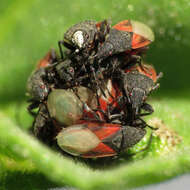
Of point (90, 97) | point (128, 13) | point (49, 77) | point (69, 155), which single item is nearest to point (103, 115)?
point (90, 97)

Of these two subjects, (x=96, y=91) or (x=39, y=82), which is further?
(x=39, y=82)

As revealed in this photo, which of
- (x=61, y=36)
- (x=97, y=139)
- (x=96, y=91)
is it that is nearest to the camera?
(x=97, y=139)

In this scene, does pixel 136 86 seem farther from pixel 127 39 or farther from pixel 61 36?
pixel 61 36

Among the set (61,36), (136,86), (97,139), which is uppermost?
(61,36)

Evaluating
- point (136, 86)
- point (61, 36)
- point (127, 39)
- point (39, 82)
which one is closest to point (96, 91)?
point (136, 86)

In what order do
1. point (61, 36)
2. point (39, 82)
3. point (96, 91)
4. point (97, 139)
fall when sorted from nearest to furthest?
1. point (97, 139)
2. point (96, 91)
3. point (39, 82)
4. point (61, 36)

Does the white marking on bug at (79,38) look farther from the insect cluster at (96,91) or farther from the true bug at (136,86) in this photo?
the true bug at (136,86)

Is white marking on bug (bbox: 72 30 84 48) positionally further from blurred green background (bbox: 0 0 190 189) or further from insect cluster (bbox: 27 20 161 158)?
blurred green background (bbox: 0 0 190 189)

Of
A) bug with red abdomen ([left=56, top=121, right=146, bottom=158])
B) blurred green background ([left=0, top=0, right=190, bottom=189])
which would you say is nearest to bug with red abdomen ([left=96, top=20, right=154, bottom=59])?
blurred green background ([left=0, top=0, right=190, bottom=189])
